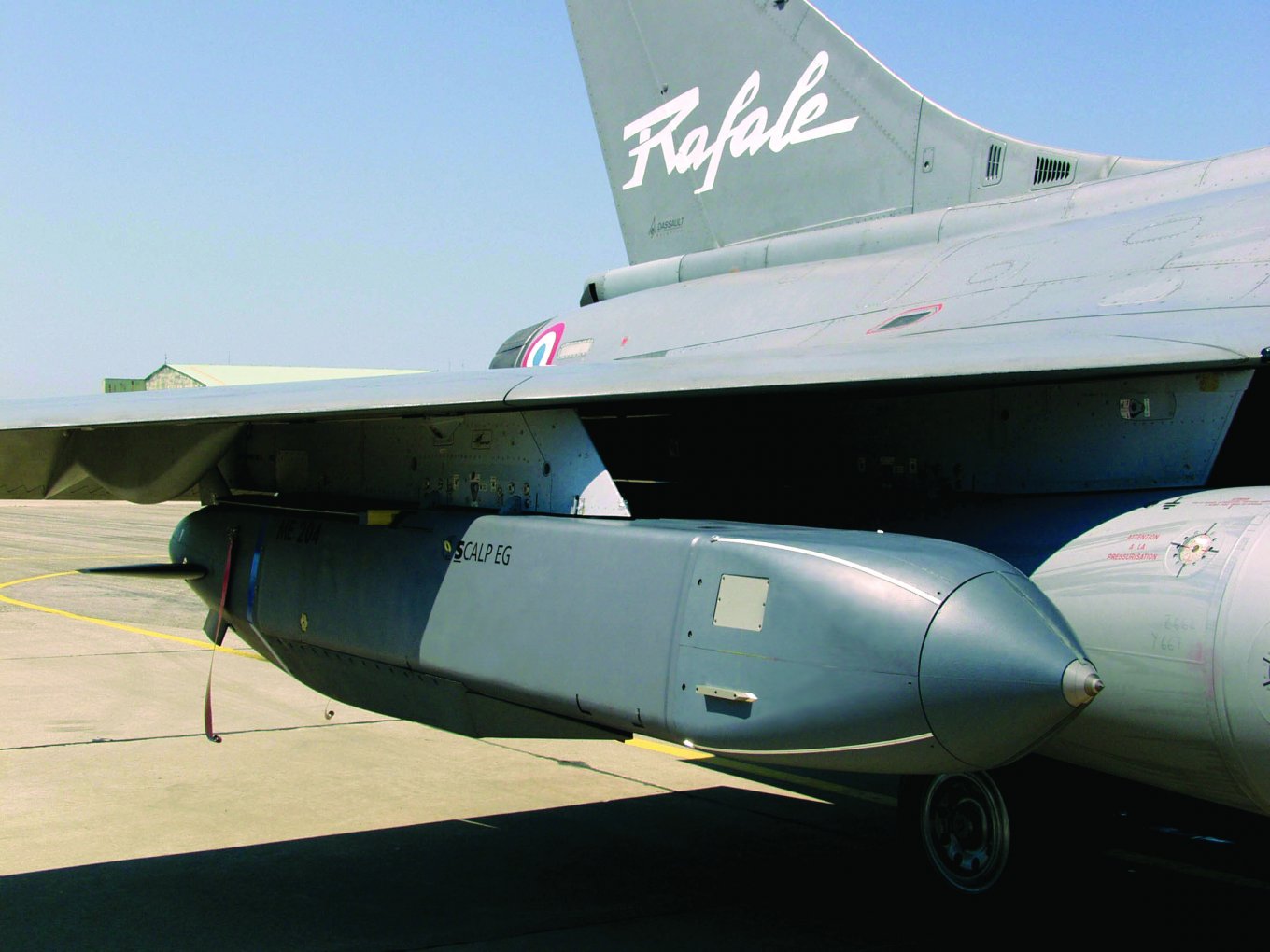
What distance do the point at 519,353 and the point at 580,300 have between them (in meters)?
0.62

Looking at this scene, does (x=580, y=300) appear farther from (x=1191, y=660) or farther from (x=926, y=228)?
(x=1191, y=660)

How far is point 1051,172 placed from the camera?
6828 mm

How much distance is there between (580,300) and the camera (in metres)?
8.95

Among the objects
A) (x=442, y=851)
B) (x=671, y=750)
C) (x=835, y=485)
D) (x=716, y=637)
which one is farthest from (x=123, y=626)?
(x=716, y=637)

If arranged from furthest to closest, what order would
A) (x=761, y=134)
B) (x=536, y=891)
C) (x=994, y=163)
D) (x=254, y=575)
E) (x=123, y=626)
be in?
(x=123, y=626)
(x=761, y=134)
(x=994, y=163)
(x=254, y=575)
(x=536, y=891)

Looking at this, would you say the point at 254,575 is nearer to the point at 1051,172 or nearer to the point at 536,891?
the point at 536,891

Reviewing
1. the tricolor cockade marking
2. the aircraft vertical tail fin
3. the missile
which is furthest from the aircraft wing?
the tricolor cockade marking

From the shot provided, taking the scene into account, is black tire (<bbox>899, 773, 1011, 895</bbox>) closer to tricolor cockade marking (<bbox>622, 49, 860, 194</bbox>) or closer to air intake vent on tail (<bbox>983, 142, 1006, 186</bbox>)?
air intake vent on tail (<bbox>983, 142, 1006, 186</bbox>)

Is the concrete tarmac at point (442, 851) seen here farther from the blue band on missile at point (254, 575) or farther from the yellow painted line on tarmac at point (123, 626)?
the yellow painted line on tarmac at point (123, 626)

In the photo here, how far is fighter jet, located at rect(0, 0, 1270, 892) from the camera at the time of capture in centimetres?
387

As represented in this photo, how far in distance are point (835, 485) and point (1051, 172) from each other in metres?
2.31

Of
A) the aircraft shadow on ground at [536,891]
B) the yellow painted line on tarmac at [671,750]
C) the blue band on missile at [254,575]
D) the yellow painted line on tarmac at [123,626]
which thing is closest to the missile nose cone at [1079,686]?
the aircraft shadow on ground at [536,891]

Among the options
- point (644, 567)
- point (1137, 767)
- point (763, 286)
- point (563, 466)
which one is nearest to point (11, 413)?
point (563, 466)

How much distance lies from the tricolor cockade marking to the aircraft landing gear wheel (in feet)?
13.7
